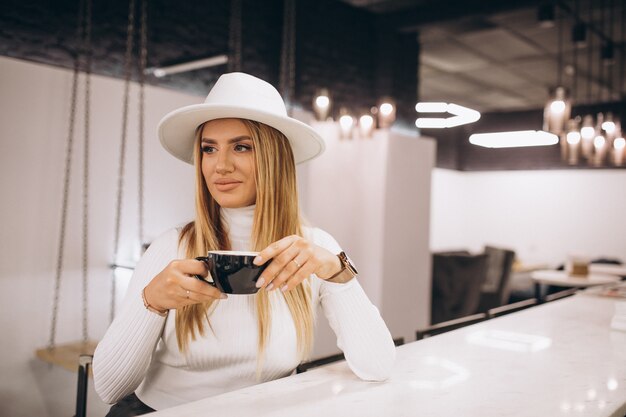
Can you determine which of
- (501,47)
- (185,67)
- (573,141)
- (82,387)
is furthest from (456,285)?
(82,387)

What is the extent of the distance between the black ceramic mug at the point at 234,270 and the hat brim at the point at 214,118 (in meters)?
0.51

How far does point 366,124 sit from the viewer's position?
4.69 m

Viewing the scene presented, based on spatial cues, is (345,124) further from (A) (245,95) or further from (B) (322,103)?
(A) (245,95)

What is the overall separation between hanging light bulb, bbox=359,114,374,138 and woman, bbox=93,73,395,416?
317 cm

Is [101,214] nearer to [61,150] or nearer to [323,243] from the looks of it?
[61,150]

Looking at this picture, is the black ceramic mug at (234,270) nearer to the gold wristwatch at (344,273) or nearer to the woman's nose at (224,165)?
the gold wristwatch at (344,273)

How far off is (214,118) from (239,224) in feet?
1.00

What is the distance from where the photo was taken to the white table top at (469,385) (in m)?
1.07

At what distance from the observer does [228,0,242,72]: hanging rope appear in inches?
168

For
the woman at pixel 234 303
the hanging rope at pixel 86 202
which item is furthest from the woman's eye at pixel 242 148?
the hanging rope at pixel 86 202

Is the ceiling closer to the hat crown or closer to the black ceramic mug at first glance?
the hat crown

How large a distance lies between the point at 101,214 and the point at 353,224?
2354mm

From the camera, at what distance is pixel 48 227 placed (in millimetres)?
3031

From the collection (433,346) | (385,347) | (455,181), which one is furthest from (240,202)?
(455,181)
